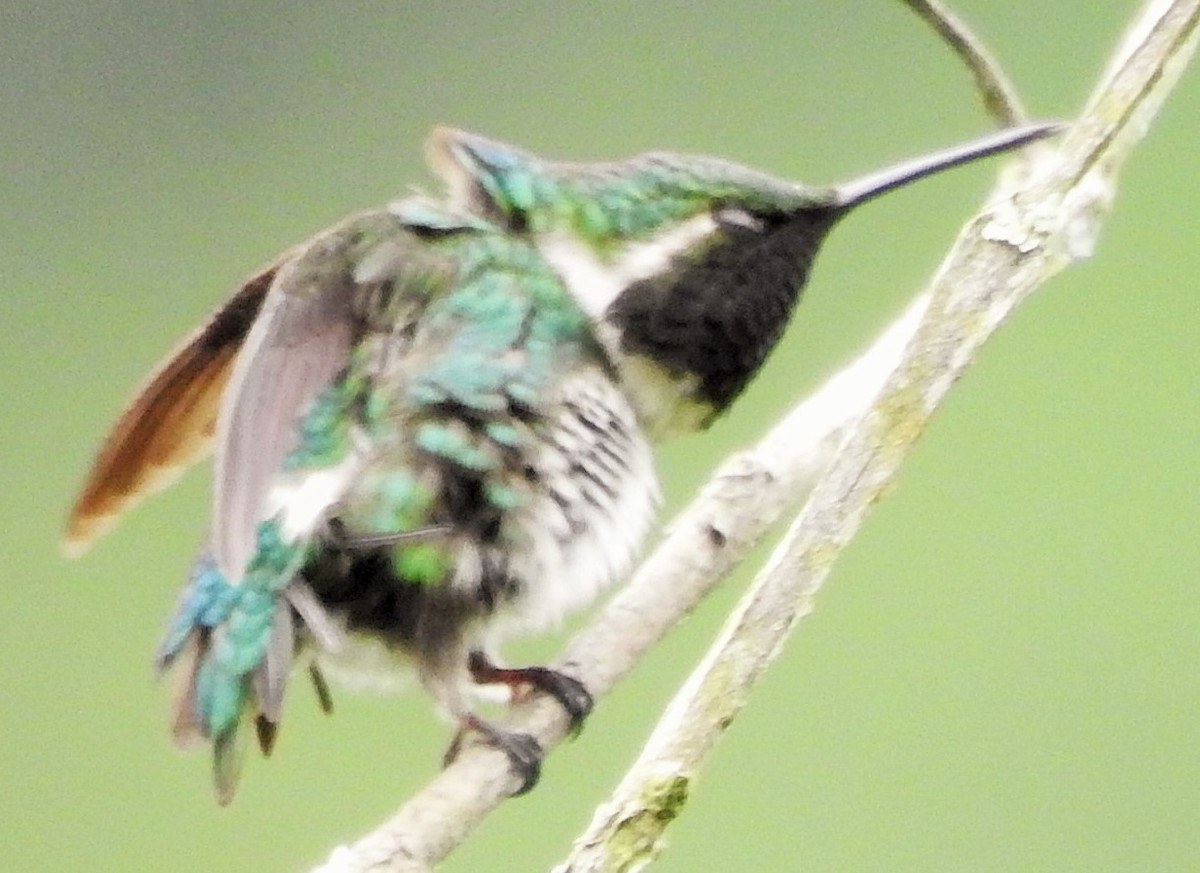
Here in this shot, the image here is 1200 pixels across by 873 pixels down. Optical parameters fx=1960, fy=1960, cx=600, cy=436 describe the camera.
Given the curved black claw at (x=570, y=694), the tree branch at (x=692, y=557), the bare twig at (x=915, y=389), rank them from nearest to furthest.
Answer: the bare twig at (x=915, y=389) < the tree branch at (x=692, y=557) < the curved black claw at (x=570, y=694)

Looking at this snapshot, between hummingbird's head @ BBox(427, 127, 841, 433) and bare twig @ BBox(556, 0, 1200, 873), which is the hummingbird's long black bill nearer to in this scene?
hummingbird's head @ BBox(427, 127, 841, 433)

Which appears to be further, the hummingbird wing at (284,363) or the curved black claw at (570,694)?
the curved black claw at (570,694)

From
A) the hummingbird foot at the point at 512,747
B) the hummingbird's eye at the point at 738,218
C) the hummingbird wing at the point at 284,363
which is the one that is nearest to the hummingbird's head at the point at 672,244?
the hummingbird's eye at the point at 738,218

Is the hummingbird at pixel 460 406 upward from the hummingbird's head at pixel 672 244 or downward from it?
downward

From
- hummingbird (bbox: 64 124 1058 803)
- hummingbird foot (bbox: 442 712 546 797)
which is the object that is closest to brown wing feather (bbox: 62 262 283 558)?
hummingbird (bbox: 64 124 1058 803)

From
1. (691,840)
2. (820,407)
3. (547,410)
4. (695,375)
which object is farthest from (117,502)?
(691,840)

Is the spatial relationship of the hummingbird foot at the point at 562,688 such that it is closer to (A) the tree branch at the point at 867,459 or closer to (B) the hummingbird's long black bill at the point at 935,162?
(A) the tree branch at the point at 867,459

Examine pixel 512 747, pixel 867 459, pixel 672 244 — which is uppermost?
pixel 672 244

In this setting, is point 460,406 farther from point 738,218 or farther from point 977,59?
point 977,59

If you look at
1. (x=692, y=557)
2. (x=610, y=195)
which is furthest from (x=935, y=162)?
(x=692, y=557)
